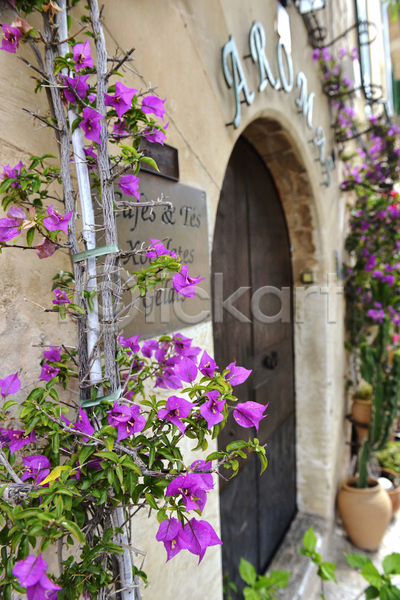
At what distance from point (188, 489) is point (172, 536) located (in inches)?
2.7

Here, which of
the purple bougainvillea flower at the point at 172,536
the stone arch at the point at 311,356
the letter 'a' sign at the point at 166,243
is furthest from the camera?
the stone arch at the point at 311,356

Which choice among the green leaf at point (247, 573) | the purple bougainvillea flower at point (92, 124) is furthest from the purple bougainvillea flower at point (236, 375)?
the green leaf at point (247, 573)

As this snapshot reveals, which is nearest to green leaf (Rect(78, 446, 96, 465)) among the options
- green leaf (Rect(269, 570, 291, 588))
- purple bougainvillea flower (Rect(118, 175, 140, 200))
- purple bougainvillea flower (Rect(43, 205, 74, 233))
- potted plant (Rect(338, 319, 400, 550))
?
purple bougainvillea flower (Rect(43, 205, 74, 233))

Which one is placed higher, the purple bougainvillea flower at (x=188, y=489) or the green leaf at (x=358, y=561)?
the purple bougainvillea flower at (x=188, y=489)

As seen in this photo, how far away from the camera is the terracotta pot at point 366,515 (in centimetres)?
282

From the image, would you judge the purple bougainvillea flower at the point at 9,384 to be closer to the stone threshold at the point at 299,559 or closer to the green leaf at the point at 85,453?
the green leaf at the point at 85,453

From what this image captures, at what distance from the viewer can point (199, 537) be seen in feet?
1.92

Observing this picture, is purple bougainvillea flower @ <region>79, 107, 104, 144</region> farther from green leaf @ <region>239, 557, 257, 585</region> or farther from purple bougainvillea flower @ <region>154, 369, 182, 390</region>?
green leaf @ <region>239, 557, 257, 585</region>

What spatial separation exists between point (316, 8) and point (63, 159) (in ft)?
8.70

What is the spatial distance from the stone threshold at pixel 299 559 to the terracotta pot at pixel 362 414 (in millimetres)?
926

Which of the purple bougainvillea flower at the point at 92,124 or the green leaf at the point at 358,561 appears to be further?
the green leaf at the point at 358,561

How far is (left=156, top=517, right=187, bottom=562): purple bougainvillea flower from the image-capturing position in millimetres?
573

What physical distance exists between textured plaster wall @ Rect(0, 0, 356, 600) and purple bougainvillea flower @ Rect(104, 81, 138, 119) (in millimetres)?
193

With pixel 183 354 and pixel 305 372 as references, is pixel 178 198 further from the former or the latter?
pixel 305 372
